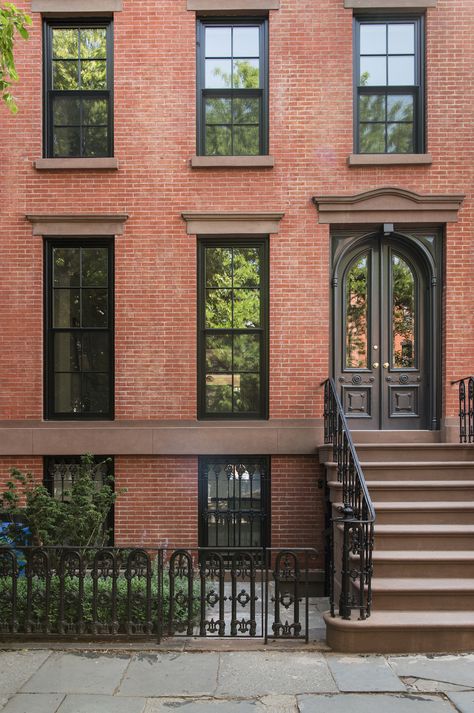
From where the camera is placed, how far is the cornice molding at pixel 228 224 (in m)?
8.95

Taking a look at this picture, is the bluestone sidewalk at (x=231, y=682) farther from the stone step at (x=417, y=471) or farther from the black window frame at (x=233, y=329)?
the black window frame at (x=233, y=329)

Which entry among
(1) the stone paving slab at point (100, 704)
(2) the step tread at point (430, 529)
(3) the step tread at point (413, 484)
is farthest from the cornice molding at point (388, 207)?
(1) the stone paving slab at point (100, 704)

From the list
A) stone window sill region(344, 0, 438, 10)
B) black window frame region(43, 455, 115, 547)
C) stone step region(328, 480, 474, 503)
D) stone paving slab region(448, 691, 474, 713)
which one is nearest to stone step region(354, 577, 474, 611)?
stone paving slab region(448, 691, 474, 713)

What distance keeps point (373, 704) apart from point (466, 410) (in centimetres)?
493

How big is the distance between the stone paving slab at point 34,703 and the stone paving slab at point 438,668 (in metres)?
2.95

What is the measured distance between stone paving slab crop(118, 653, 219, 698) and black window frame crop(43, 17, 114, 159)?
699 cm

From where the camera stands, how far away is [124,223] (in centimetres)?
905

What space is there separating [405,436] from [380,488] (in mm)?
1579

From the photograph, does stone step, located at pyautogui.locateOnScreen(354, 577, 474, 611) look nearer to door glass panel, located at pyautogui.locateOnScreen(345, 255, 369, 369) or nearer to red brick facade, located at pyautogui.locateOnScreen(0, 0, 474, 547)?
red brick facade, located at pyautogui.locateOnScreen(0, 0, 474, 547)

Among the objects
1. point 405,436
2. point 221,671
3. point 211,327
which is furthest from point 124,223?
point 221,671

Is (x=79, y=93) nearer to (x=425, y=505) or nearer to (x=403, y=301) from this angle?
(x=403, y=301)

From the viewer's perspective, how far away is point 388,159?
29.2 ft

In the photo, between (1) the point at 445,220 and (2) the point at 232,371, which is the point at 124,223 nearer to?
(2) the point at 232,371

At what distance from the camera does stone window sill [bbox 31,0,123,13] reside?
905cm
